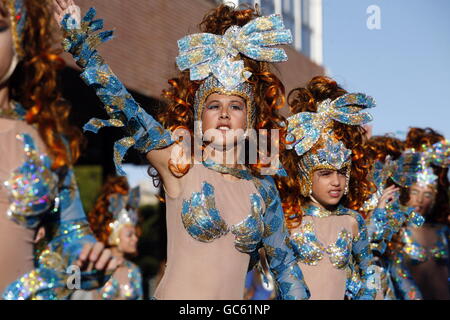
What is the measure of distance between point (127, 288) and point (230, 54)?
4411 millimetres

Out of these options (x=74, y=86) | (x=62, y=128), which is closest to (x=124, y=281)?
(x=74, y=86)

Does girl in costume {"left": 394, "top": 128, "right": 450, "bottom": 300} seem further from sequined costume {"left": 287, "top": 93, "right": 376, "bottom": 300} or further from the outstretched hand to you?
the outstretched hand

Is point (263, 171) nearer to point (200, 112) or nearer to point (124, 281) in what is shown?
point (200, 112)

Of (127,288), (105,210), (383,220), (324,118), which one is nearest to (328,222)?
(324,118)

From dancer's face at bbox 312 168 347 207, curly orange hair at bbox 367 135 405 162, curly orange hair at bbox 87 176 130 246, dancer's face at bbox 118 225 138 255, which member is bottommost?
dancer's face at bbox 118 225 138 255

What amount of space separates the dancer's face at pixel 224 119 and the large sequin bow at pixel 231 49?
3.6 inches

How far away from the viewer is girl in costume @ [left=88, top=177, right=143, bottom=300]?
8.59 m

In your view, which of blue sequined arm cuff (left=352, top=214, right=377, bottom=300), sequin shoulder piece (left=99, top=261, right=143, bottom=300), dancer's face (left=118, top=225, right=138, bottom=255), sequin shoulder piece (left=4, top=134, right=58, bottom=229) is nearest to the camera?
sequin shoulder piece (left=4, top=134, right=58, bottom=229)

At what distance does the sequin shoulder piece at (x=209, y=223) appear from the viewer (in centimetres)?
434

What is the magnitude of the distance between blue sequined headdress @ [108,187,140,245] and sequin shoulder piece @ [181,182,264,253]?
15.1ft

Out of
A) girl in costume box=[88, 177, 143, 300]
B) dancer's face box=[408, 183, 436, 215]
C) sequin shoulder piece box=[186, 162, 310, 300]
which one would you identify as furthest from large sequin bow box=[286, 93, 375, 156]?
girl in costume box=[88, 177, 143, 300]

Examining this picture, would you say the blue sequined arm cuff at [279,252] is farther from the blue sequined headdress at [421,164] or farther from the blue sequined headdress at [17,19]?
the blue sequined headdress at [421,164]

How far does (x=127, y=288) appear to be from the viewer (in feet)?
28.2
